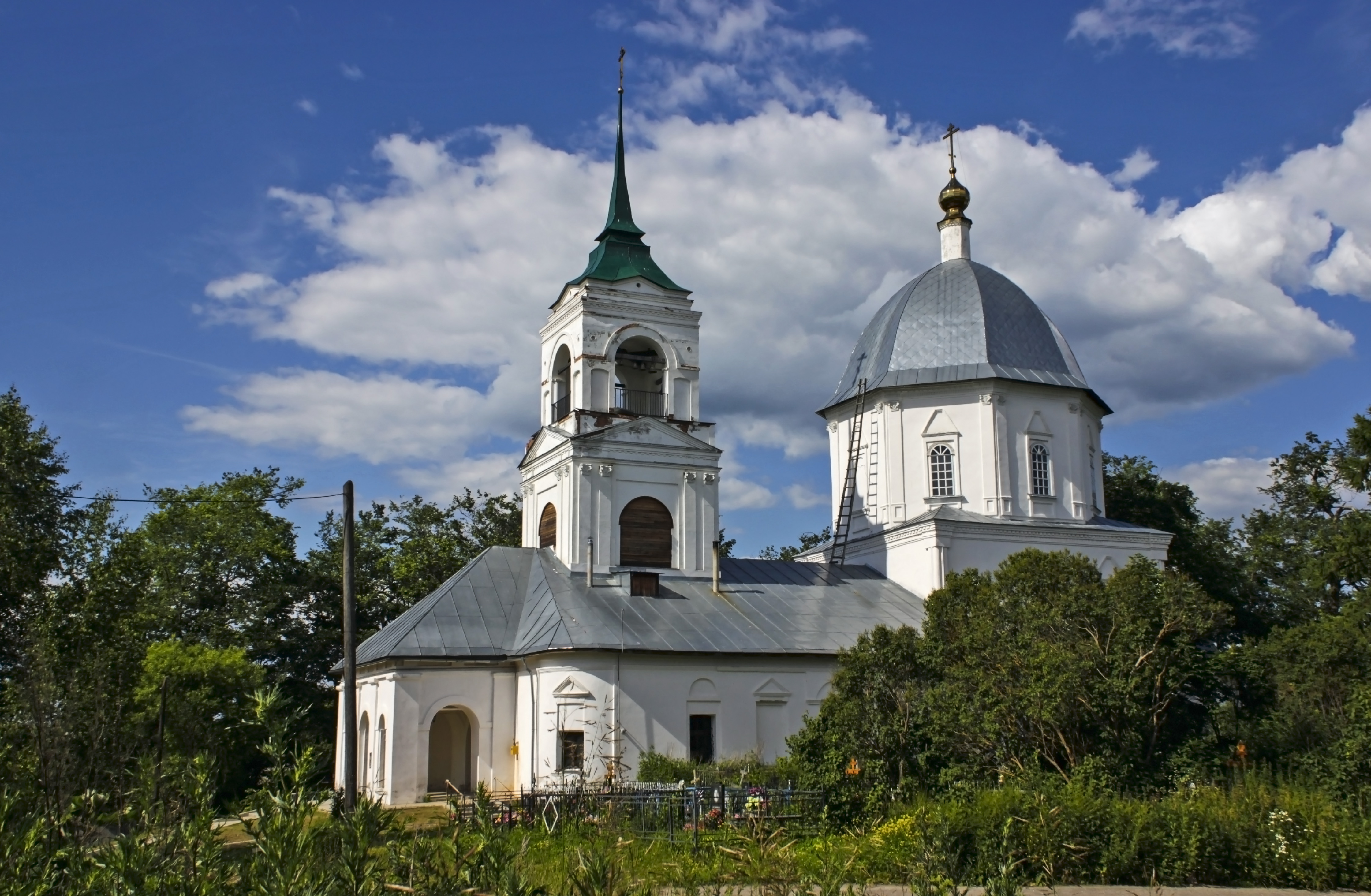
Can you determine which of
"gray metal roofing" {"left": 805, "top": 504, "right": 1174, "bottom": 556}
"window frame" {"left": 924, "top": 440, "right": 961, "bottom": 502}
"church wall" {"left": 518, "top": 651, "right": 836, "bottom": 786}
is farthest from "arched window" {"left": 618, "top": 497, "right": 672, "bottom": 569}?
"window frame" {"left": 924, "top": 440, "right": 961, "bottom": 502}

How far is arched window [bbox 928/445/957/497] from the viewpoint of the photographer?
3031cm

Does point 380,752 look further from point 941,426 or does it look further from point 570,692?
point 941,426

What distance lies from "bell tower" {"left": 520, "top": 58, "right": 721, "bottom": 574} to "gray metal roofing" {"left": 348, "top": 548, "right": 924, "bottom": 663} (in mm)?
874

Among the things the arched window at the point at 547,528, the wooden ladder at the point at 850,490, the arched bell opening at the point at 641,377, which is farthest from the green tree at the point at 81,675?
the wooden ladder at the point at 850,490

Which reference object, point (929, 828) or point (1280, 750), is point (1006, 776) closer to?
point (1280, 750)

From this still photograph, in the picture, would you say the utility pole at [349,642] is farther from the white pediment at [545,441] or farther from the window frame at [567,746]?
the white pediment at [545,441]

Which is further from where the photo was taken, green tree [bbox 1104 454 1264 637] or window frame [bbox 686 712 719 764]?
green tree [bbox 1104 454 1264 637]

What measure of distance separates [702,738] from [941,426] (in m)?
10.8

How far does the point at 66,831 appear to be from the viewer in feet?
32.2

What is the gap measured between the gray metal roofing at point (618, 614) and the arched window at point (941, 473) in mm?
2779

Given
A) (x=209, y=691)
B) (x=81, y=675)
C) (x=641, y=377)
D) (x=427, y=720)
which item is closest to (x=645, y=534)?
(x=641, y=377)

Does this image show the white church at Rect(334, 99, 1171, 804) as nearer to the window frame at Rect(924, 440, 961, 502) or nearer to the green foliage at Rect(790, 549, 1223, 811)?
the window frame at Rect(924, 440, 961, 502)

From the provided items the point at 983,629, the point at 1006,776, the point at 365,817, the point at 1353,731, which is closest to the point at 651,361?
the point at 983,629

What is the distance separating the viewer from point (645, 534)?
27578 mm
